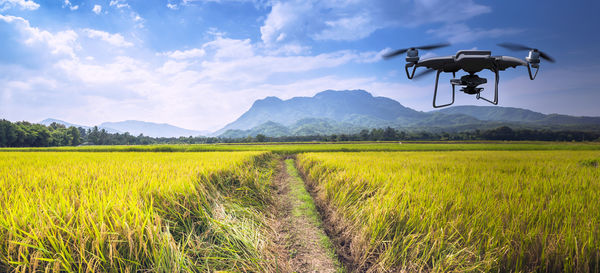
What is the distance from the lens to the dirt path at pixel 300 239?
→ 341 cm

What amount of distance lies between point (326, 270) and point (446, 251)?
67.6 inches

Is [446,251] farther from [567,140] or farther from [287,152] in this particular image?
[567,140]

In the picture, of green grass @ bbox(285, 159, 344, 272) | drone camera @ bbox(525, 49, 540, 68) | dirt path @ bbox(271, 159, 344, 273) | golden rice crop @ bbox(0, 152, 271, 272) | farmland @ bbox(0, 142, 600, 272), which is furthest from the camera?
green grass @ bbox(285, 159, 344, 272)

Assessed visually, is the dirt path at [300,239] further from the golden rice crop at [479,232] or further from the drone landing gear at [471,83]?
the drone landing gear at [471,83]

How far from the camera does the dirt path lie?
341 cm

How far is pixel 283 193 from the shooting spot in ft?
25.9

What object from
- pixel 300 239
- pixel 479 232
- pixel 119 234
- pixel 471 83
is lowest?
pixel 300 239

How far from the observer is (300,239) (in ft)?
14.0

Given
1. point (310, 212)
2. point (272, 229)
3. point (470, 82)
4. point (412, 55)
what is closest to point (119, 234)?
point (272, 229)

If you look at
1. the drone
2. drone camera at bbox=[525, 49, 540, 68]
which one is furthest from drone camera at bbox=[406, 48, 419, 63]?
drone camera at bbox=[525, 49, 540, 68]

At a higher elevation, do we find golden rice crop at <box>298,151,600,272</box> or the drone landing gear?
the drone landing gear

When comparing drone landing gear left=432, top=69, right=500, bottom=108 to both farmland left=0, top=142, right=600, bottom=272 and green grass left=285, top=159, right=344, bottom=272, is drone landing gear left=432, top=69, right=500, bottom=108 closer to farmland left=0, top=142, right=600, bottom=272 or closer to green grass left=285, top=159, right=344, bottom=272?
farmland left=0, top=142, right=600, bottom=272

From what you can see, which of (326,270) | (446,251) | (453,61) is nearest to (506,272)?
(446,251)

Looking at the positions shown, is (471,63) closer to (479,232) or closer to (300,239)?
(479,232)
